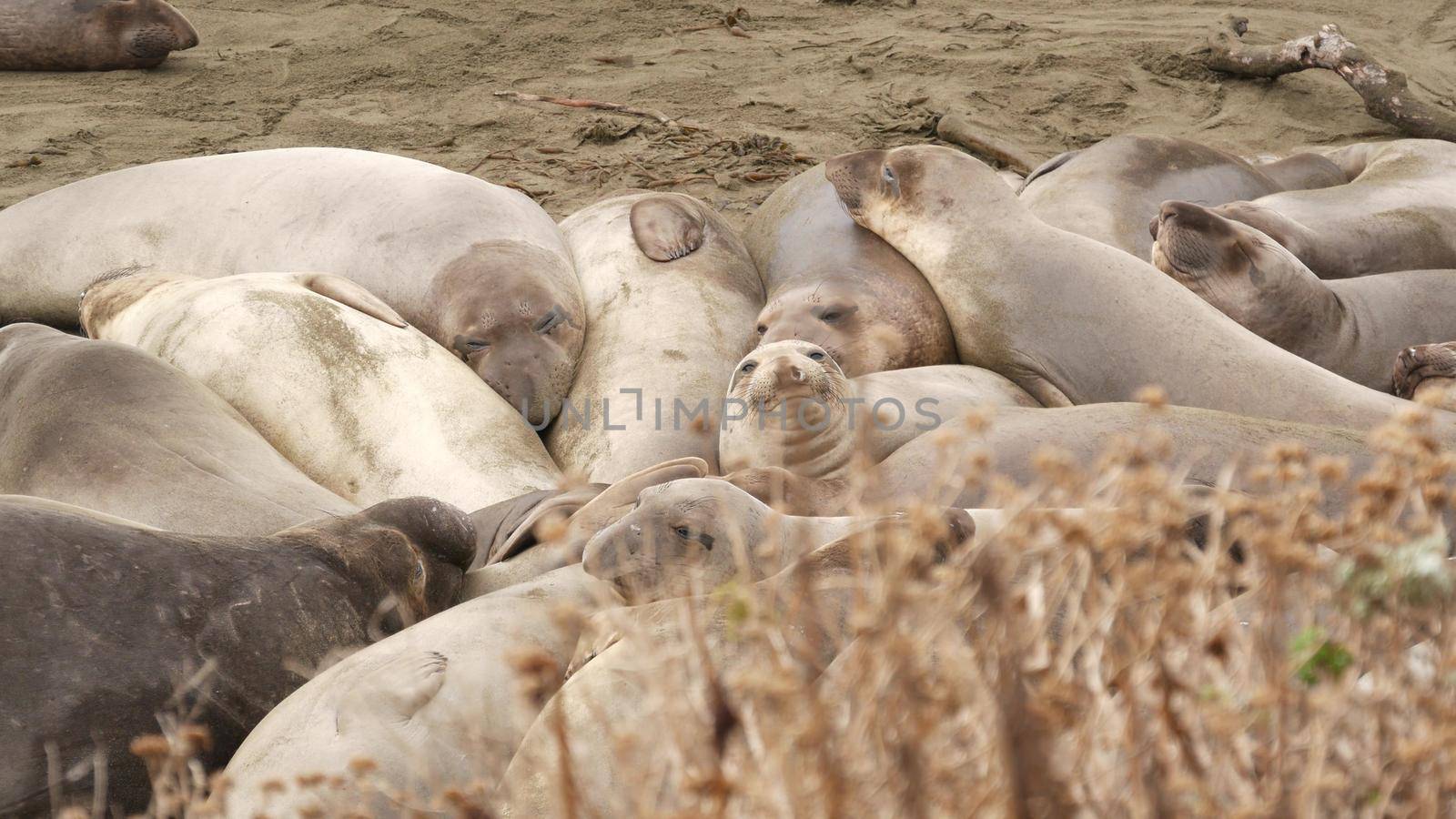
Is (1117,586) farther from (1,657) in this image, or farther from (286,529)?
(286,529)

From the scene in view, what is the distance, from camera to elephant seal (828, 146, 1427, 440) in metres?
3.72

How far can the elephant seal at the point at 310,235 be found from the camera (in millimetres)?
4523

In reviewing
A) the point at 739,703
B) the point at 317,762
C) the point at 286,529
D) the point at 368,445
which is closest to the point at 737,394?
the point at 368,445

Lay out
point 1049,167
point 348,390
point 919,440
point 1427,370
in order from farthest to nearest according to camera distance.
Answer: point 1049,167, point 348,390, point 1427,370, point 919,440

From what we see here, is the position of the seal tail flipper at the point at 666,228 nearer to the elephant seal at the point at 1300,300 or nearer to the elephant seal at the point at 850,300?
the elephant seal at the point at 850,300

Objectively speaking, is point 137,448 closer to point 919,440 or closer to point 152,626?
point 152,626

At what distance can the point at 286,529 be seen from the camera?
9.62 ft

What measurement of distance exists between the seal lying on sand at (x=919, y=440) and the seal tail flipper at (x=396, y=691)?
0.94 metres

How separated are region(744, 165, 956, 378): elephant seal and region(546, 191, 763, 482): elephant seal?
15 centimetres

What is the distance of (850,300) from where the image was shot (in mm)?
4234

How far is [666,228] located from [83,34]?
408 cm

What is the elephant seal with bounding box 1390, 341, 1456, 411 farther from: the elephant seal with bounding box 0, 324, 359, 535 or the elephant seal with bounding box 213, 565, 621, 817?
the elephant seal with bounding box 0, 324, 359, 535

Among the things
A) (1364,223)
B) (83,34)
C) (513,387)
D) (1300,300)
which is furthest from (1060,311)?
(83,34)

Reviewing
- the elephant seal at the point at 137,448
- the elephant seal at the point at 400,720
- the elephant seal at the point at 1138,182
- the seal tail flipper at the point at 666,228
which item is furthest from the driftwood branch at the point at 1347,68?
the elephant seal at the point at 400,720
